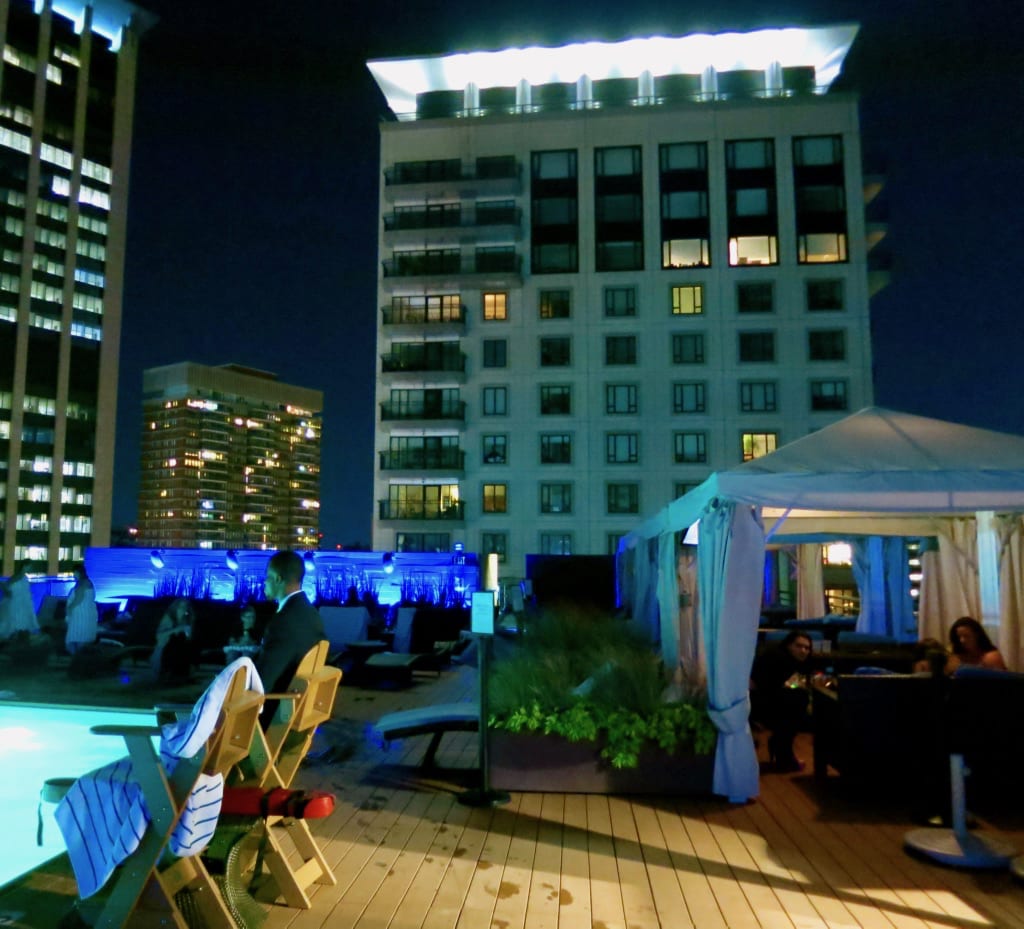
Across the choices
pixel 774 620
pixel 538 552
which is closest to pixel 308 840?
pixel 774 620

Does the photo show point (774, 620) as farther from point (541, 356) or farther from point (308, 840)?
point (541, 356)

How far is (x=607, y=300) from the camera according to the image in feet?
133

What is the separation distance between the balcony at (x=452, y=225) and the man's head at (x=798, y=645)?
119 feet

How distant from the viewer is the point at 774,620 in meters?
16.4

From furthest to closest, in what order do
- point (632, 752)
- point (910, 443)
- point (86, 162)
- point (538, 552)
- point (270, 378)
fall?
1. point (270, 378)
2. point (86, 162)
3. point (538, 552)
4. point (910, 443)
5. point (632, 752)

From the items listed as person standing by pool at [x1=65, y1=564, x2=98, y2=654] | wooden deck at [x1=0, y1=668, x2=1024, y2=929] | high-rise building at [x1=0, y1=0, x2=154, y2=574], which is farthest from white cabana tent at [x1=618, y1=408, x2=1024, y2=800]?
high-rise building at [x1=0, y1=0, x2=154, y2=574]

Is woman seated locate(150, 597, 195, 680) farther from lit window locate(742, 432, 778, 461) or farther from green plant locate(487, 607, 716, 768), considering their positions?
lit window locate(742, 432, 778, 461)

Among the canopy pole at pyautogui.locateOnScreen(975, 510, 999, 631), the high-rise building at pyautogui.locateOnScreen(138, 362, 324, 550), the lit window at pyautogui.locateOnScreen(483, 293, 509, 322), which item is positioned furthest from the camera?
the high-rise building at pyautogui.locateOnScreen(138, 362, 324, 550)

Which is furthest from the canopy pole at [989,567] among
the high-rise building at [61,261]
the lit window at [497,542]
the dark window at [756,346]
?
the high-rise building at [61,261]

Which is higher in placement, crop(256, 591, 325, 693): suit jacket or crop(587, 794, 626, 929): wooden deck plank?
crop(256, 591, 325, 693): suit jacket

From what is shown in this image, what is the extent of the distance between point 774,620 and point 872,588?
165 inches

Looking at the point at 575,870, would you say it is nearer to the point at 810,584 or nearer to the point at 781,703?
the point at 781,703

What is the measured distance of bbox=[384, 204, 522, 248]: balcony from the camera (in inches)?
1602

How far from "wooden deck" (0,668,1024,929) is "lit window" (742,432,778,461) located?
34.2 metres
